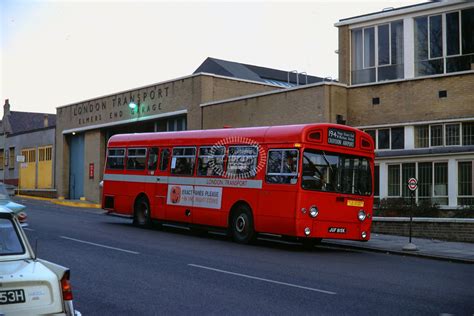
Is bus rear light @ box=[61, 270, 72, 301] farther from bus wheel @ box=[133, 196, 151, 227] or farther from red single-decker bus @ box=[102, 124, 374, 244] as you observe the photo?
bus wheel @ box=[133, 196, 151, 227]

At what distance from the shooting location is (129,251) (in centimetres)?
1484

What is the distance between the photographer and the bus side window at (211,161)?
19016mm

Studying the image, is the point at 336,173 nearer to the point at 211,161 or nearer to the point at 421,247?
the point at 421,247

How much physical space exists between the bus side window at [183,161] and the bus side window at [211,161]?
1.31 ft

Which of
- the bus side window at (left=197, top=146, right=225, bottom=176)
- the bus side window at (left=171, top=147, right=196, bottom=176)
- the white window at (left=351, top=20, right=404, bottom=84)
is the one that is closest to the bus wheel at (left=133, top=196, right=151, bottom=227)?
the bus side window at (left=171, top=147, right=196, bottom=176)

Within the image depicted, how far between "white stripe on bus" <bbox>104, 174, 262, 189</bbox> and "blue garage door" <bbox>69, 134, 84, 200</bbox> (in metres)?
20.2

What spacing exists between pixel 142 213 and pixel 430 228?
975 centimetres

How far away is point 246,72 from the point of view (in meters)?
52.2

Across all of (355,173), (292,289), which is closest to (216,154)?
(355,173)

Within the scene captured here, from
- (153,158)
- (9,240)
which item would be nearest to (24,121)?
(153,158)

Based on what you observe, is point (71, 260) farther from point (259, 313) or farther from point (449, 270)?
point (449, 270)

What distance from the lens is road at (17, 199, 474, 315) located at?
912 cm

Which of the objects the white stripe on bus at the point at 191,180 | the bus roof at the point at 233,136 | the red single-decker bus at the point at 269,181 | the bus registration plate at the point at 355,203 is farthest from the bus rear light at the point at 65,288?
the bus registration plate at the point at 355,203

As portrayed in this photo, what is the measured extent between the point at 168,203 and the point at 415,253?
7.89 meters
